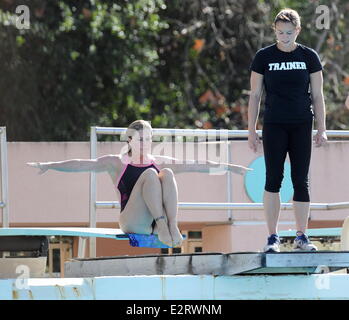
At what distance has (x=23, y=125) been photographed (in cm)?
1605

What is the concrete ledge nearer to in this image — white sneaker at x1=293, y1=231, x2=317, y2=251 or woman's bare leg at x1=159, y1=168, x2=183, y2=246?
white sneaker at x1=293, y1=231, x2=317, y2=251

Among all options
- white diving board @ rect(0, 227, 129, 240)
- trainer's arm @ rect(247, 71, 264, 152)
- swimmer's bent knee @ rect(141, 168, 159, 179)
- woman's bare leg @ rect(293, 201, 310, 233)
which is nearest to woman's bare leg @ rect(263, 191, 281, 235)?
woman's bare leg @ rect(293, 201, 310, 233)

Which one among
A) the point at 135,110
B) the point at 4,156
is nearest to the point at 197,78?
the point at 135,110

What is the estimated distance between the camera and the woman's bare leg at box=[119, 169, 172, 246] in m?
7.24

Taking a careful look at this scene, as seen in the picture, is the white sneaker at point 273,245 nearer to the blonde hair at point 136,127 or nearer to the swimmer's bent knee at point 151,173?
the swimmer's bent knee at point 151,173

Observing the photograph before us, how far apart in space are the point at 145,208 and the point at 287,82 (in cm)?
160

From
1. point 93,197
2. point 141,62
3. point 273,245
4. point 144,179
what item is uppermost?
point 141,62

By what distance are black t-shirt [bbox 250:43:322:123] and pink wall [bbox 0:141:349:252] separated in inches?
142

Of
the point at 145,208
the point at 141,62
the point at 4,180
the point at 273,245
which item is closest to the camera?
the point at 273,245


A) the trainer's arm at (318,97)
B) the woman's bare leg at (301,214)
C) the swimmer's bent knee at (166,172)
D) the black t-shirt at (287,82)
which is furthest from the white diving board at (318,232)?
the black t-shirt at (287,82)

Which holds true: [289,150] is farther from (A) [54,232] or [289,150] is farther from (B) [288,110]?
(A) [54,232]

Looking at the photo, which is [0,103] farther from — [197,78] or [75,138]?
[197,78]

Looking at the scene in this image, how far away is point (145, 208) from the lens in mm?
7480

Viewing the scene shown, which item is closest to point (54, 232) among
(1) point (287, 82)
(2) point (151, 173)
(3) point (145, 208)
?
(3) point (145, 208)
